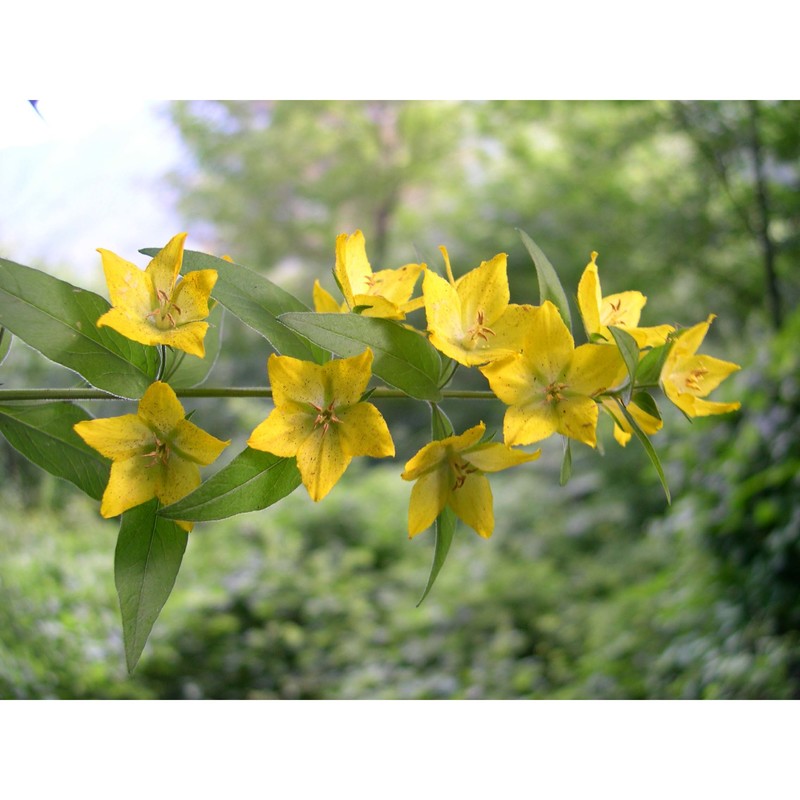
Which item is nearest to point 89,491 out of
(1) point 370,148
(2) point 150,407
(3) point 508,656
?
(2) point 150,407

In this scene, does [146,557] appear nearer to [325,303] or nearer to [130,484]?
[130,484]

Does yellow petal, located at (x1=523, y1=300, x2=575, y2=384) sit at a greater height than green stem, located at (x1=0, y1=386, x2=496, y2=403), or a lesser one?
greater

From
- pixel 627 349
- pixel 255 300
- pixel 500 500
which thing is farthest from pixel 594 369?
pixel 500 500

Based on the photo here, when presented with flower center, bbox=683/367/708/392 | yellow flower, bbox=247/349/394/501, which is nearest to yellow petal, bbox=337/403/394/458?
yellow flower, bbox=247/349/394/501

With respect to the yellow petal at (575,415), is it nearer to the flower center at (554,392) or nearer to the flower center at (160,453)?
the flower center at (554,392)

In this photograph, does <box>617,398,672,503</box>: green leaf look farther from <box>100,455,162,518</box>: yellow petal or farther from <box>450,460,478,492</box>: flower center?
<box>100,455,162,518</box>: yellow petal

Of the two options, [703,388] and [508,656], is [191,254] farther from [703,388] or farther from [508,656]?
[508,656]

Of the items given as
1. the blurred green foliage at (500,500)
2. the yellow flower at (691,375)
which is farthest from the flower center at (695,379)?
the blurred green foliage at (500,500)
